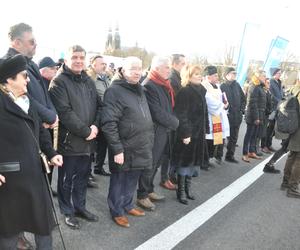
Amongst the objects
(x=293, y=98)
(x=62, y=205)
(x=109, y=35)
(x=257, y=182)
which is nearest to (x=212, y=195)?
(x=257, y=182)

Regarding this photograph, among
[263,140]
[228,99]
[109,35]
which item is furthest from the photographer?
[109,35]

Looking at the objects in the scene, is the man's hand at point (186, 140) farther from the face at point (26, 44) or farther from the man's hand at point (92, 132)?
the face at point (26, 44)

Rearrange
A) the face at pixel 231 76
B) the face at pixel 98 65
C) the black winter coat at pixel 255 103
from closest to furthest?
the face at pixel 98 65 → the face at pixel 231 76 → the black winter coat at pixel 255 103

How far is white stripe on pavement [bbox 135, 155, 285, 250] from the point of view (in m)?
3.76

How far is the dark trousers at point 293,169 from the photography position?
5.52 meters

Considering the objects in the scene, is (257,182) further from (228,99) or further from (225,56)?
(225,56)

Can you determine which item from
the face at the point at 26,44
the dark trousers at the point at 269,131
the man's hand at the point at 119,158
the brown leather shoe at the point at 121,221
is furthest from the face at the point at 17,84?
the dark trousers at the point at 269,131

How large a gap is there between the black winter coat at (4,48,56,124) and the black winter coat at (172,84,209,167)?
1779mm

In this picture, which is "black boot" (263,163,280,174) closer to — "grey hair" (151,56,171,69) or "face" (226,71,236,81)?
"face" (226,71,236,81)

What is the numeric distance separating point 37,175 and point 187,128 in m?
2.47

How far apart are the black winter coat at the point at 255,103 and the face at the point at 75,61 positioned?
15.1ft

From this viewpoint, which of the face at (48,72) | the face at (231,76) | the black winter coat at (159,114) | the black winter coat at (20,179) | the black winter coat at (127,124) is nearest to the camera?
the black winter coat at (20,179)

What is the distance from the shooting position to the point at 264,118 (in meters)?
8.05

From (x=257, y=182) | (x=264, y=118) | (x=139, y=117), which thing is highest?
(x=139, y=117)
